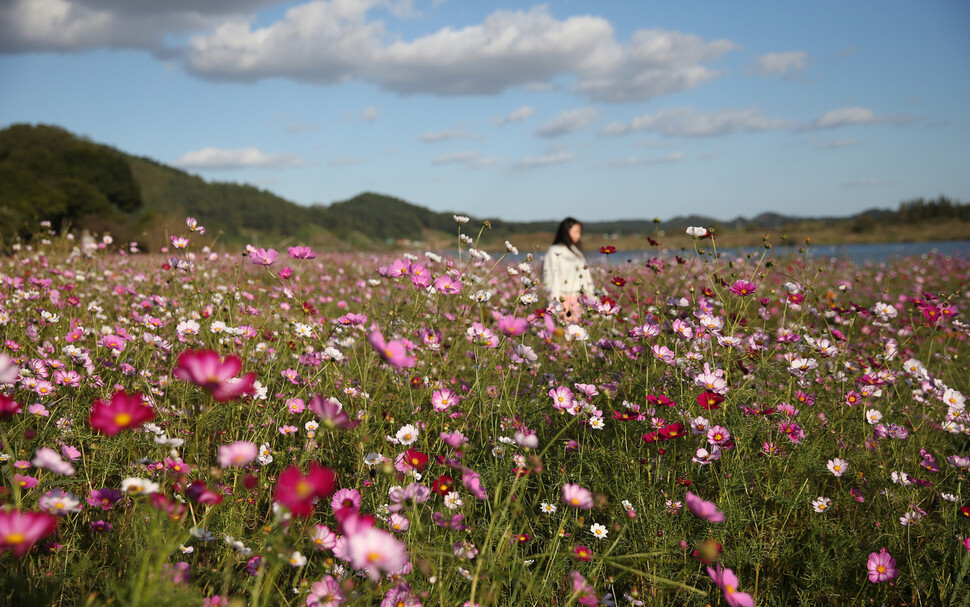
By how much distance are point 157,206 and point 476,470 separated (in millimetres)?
55229

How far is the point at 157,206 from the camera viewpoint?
48.0m

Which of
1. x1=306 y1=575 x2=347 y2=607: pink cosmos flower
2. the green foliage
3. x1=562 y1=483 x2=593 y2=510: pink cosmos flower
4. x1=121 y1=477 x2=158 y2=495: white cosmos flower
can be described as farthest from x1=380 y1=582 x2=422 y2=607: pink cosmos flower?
the green foliage

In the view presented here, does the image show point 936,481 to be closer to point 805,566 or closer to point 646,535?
point 805,566

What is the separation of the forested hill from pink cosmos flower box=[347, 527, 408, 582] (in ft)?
33.1

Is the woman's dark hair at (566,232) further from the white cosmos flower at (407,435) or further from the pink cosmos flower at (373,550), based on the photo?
the pink cosmos flower at (373,550)

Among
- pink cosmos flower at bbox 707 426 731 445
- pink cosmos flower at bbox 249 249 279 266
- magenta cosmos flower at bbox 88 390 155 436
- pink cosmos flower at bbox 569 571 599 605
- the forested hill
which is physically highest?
the forested hill

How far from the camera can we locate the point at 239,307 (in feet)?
Answer: 9.33

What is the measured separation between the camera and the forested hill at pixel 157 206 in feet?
62.2

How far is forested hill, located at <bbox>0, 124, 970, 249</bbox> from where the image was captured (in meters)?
19.0

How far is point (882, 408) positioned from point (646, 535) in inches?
70.9

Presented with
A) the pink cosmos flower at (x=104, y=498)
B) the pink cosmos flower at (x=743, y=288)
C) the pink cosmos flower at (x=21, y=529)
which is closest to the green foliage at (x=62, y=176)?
the pink cosmos flower at (x=104, y=498)

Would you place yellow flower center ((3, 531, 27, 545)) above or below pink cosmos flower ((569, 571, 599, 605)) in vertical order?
above

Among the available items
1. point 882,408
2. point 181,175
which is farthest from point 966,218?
point 181,175

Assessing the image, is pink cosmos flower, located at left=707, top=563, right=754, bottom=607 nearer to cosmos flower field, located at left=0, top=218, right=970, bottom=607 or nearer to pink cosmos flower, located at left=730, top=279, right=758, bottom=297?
cosmos flower field, located at left=0, top=218, right=970, bottom=607
